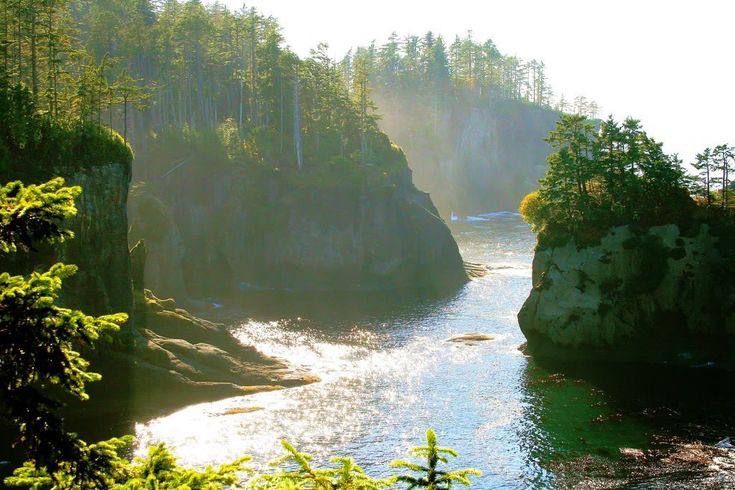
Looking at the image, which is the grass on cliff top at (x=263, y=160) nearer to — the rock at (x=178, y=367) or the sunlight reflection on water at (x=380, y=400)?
the sunlight reflection on water at (x=380, y=400)

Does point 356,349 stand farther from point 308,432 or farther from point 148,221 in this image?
point 148,221

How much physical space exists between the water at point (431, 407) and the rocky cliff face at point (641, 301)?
466 centimetres

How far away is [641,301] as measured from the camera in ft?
222

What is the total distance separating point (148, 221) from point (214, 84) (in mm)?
43006

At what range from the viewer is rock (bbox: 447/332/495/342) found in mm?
74688

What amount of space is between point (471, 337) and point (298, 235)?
140ft

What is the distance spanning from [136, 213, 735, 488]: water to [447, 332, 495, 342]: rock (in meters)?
1.26

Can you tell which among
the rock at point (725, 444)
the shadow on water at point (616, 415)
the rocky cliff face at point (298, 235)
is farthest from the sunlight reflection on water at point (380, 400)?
the rocky cliff face at point (298, 235)

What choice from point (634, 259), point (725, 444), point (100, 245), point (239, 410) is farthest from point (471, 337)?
point (100, 245)

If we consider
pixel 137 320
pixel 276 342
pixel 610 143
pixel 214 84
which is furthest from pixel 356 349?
pixel 214 84

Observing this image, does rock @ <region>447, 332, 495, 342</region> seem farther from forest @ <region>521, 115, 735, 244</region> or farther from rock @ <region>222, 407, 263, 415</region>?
rock @ <region>222, 407, 263, 415</region>

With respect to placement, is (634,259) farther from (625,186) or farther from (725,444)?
(725,444)

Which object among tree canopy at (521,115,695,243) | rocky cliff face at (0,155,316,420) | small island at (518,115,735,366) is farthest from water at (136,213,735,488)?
tree canopy at (521,115,695,243)

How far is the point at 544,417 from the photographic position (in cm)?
5159
